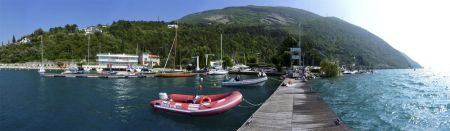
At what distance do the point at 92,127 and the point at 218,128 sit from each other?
9.63m

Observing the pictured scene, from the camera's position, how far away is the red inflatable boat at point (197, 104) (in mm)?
29875

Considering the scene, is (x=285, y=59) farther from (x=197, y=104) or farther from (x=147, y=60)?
(x=147, y=60)

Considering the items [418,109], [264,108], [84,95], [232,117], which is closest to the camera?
[264,108]

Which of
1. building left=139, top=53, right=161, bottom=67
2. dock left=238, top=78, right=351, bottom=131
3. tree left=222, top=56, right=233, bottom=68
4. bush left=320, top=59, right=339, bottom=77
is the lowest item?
dock left=238, top=78, right=351, bottom=131

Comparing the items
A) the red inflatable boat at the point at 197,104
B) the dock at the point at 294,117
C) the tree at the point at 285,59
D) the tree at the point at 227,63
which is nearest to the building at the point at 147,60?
the tree at the point at 227,63

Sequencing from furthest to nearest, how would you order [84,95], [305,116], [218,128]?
[84,95] → [218,128] → [305,116]

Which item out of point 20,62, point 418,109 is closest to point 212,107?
point 418,109

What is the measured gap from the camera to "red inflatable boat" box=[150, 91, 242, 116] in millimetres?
29875

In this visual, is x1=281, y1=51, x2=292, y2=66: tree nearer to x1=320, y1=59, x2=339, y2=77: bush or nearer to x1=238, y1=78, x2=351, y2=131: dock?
x1=320, y1=59, x2=339, y2=77: bush

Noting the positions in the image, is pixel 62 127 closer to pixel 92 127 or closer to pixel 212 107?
pixel 92 127

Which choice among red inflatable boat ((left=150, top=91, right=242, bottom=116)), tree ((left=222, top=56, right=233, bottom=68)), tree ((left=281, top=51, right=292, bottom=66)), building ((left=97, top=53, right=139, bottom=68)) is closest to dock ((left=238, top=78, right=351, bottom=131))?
red inflatable boat ((left=150, top=91, right=242, bottom=116))

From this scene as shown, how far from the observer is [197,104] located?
3016 cm

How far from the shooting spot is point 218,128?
26.5 metres

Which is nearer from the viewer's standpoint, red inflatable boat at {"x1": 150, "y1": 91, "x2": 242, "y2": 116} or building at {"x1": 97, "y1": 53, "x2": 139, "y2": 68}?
red inflatable boat at {"x1": 150, "y1": 91, "x2": 242, "y2": 116}
